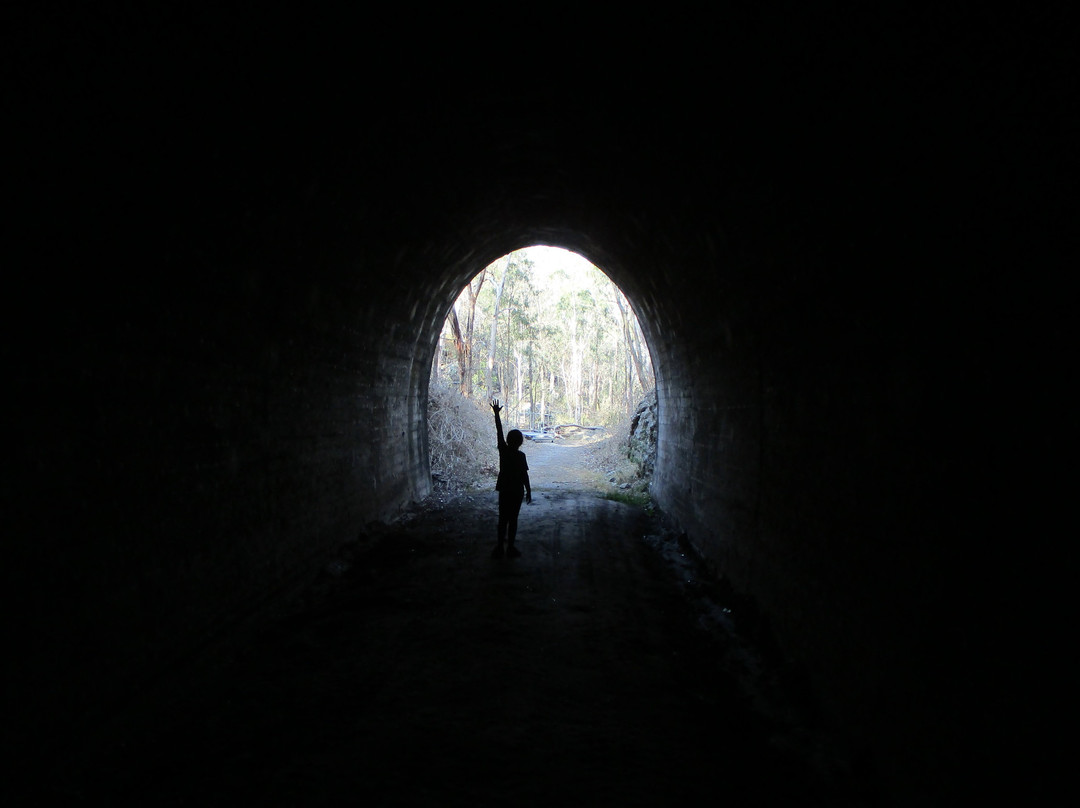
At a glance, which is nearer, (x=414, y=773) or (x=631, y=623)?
(x=414, y=773)

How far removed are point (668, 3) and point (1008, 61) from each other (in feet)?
7.24

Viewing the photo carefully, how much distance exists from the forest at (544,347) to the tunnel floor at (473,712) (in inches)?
520

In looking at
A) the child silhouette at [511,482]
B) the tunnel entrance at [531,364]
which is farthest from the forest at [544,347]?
the child silhouette at [511,482]

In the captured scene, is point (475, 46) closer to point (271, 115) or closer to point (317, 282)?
point (271, 115)

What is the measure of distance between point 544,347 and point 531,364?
43.4 ft

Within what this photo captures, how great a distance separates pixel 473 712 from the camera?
12.8 ft

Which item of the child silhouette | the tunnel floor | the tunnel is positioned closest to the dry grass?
the child silhouette

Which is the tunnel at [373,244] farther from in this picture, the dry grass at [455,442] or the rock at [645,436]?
the dry grass at [455,442]

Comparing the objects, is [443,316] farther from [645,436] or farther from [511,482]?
[645,436]

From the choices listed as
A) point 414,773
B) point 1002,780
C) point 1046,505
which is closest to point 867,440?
point 1046,505

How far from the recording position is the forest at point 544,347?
2814 cm

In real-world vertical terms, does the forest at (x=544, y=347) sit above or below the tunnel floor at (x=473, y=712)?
above

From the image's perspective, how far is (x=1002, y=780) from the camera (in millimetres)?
2164

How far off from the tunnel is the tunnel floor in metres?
0.35
